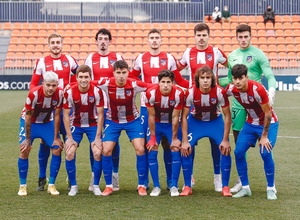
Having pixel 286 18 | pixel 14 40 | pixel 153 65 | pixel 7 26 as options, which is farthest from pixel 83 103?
pixel 286 18

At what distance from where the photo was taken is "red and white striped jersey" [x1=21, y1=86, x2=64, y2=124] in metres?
6.23

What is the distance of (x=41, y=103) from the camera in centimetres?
630

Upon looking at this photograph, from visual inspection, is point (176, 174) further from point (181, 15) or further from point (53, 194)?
point (181, 15)

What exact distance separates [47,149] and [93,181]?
78 centimetres

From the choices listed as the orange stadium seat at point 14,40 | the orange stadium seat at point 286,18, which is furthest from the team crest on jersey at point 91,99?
the orange stadium seat at point 286,18

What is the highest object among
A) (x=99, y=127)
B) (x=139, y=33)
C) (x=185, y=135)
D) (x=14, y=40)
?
(x=139, y=33)

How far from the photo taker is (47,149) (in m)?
6.78

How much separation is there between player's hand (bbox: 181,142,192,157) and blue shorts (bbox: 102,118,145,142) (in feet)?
1.90

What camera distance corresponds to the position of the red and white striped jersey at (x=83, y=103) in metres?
6.36

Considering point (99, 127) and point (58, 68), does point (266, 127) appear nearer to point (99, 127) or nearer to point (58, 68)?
point (99, 127)

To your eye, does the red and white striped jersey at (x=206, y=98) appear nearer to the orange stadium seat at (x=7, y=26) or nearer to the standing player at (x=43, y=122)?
the standing player at (x=43, y=122)

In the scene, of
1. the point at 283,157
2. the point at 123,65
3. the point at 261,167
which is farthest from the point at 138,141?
the point at 283,157

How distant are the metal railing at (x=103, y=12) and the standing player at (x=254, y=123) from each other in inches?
958

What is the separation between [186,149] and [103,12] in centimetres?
2477
